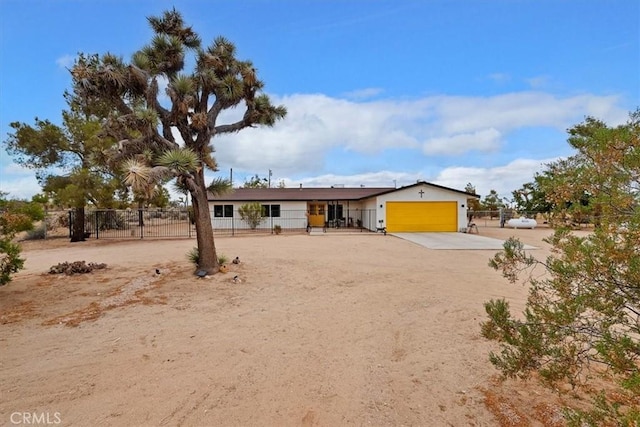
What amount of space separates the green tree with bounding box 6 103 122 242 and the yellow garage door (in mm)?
16649

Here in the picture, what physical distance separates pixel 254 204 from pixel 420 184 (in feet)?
39.5

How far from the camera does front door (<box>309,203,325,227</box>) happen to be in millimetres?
27703

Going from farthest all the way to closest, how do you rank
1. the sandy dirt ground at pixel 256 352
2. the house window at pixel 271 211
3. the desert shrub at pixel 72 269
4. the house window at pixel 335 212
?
1. the house window at pixel 335 212
2. the house window at pixel 271 211
3. the desert shrub at pixel 72 269
4. the sandy dirt ground at pixel 256 352

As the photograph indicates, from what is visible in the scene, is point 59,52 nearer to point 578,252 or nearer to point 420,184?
point 578,252

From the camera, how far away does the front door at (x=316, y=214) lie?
27703 millimetres

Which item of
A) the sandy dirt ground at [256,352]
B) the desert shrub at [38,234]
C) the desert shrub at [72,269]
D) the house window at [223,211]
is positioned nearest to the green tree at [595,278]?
the sandy dirt ground at [256,352]

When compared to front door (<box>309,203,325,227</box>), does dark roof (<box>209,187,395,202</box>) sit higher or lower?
higher

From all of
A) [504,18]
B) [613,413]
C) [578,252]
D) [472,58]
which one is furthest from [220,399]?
[472,58]

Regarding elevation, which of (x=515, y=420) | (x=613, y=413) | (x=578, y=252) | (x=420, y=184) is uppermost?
(x=420, y=184)

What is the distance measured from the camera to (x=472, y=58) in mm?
11898

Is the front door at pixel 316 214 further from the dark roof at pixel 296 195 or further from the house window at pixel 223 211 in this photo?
the house window at pixel 223 211

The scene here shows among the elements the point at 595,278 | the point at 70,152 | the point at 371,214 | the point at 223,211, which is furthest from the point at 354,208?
the point at 595,278

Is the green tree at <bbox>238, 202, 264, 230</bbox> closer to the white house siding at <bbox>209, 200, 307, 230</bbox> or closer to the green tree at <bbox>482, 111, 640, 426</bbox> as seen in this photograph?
the white house siding at <bbox>209, 200, 307, 230</bbox>

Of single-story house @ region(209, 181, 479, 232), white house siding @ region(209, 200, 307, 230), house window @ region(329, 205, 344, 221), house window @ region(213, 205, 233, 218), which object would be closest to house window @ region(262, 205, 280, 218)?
single-story house @ region(209, 181, 479, 232)
